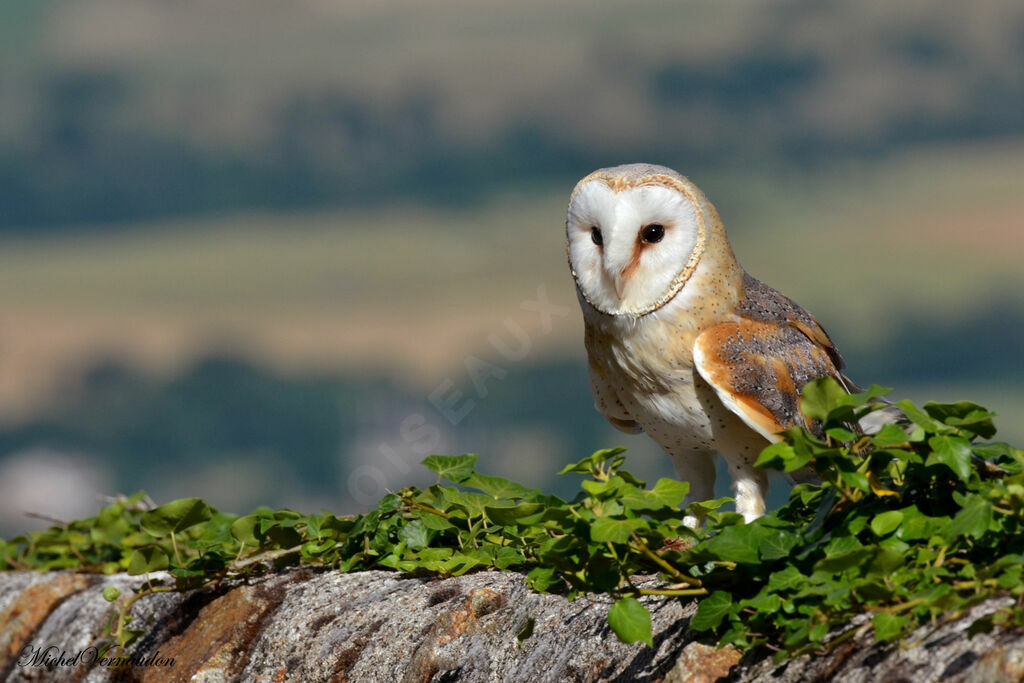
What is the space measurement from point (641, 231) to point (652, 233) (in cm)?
6

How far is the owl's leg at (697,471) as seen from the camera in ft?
15.0

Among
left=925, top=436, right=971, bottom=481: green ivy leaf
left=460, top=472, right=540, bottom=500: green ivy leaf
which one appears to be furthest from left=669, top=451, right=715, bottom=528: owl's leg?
left=925, top=436, right=971, bottom=481: green ivy leaf

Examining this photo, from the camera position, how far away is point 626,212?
4207 millimetres

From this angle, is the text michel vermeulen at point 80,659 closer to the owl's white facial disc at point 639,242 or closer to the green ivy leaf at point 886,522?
the owl's white facial disc at point 639,242

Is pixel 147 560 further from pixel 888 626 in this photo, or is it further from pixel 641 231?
pixel 888 626

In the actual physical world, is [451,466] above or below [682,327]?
below

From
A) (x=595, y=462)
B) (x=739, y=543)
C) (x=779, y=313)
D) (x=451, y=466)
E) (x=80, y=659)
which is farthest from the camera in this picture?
(x=779, y=313)

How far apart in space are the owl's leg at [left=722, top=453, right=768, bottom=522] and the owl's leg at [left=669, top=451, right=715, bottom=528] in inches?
15.3

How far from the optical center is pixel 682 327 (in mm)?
4172

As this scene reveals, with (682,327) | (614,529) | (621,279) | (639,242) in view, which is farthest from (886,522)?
(639,242)

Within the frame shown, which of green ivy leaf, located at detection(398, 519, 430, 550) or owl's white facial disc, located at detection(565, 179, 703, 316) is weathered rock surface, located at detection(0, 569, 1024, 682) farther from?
owl's white facial disc, located at detection(565, 179, 703, 316)

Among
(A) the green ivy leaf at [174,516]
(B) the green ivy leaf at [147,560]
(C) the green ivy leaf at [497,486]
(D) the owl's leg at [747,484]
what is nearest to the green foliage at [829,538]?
(C) the green ivy leaf at [497,486]

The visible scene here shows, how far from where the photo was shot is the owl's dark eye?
429 centimetres

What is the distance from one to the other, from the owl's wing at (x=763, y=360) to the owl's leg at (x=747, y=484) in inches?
8.5
